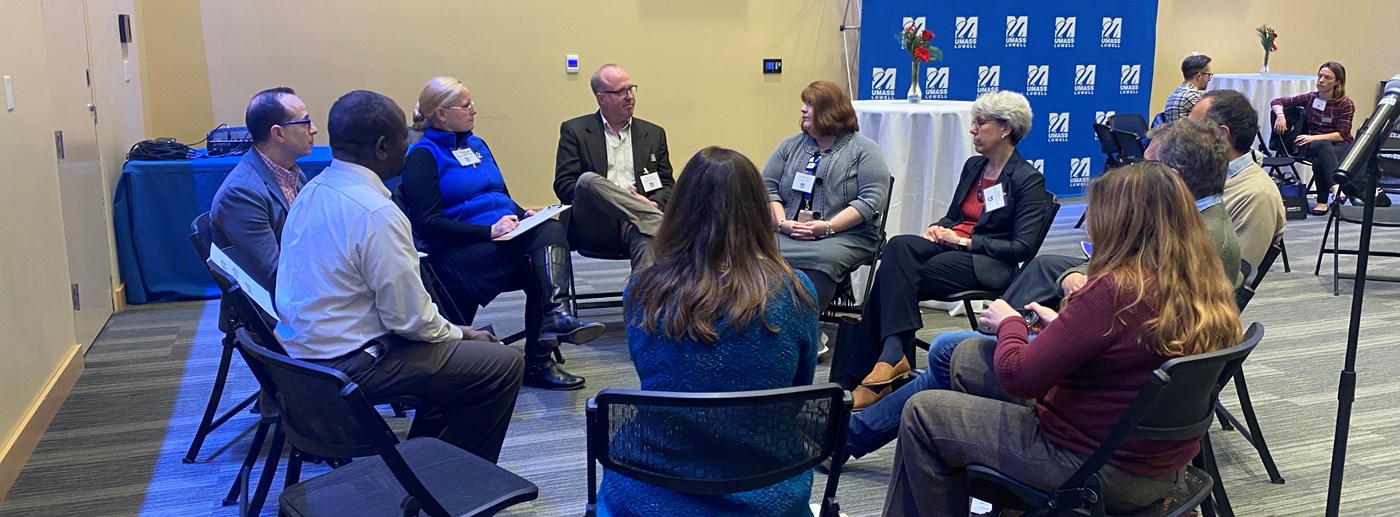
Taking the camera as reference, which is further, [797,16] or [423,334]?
[797,16]

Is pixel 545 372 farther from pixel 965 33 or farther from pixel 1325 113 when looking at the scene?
pixel 1325 113

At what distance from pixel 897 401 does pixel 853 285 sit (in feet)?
7.44

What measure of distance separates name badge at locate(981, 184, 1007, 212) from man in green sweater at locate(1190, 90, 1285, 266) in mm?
706

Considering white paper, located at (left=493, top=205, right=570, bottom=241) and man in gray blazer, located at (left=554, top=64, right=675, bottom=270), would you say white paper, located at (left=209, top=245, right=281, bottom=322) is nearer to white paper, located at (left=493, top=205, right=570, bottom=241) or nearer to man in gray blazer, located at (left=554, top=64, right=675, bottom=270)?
white paper, located at (left=493, top=205, right=570, bottom=241)

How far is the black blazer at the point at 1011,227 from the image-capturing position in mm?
3445

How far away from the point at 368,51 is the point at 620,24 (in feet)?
5.75

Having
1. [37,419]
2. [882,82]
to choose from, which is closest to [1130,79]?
[882,82]

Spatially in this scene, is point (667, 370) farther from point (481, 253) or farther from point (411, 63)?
point (411, 63)


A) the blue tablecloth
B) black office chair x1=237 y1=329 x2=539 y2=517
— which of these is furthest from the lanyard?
the blue tablecloth

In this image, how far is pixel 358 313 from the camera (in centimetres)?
228

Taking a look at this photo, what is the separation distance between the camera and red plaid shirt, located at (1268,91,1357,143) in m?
7.66

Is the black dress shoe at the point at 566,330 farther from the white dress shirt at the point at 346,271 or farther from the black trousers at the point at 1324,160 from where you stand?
the black trousers at the point at 1324,160

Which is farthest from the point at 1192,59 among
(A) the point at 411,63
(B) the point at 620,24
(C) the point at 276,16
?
(C) the point at 276,16

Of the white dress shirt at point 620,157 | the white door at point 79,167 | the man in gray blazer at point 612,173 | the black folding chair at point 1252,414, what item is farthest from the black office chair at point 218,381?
the black folding chair at point 1252,414
